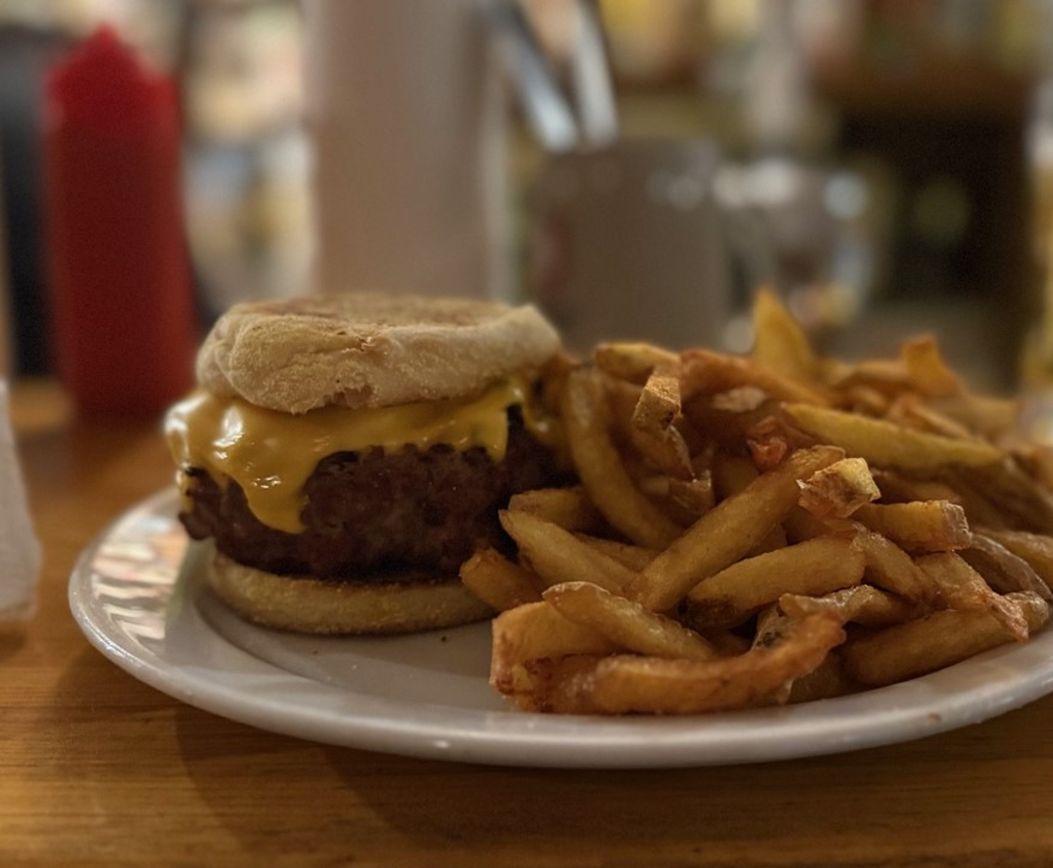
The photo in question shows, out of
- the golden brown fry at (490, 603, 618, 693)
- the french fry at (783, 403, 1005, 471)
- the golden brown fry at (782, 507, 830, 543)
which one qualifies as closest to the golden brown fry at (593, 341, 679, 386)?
the french fry at (783, 403, 1005, 471)

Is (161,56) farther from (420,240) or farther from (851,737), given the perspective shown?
(851,737)

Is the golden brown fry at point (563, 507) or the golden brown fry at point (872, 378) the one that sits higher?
the golden brown fry at point (872, 378)

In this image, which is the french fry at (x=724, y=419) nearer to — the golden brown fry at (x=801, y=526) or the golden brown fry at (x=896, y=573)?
the golden brown fry at (x=801, y=526)

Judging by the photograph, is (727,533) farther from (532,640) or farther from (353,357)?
(353,357)

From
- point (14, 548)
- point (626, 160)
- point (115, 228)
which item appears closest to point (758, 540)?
point (14, 548)

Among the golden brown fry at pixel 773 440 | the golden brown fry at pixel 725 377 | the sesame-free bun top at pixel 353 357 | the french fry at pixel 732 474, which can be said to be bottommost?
the french fry at pixel 732 474

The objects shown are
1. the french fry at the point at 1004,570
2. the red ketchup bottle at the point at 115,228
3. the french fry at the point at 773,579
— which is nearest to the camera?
the french fry at the point at 773,579

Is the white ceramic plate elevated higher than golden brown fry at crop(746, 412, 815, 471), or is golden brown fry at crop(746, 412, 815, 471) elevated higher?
golden brown fry at crop(746, 412, 815, 471)

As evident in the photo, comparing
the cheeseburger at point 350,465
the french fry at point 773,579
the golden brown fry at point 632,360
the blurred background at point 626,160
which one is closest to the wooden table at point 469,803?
the french fry at point 773,579

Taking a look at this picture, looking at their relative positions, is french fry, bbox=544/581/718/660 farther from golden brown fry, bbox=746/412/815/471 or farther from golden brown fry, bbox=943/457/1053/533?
golden brown fry, bbox=943/457/1053/533
